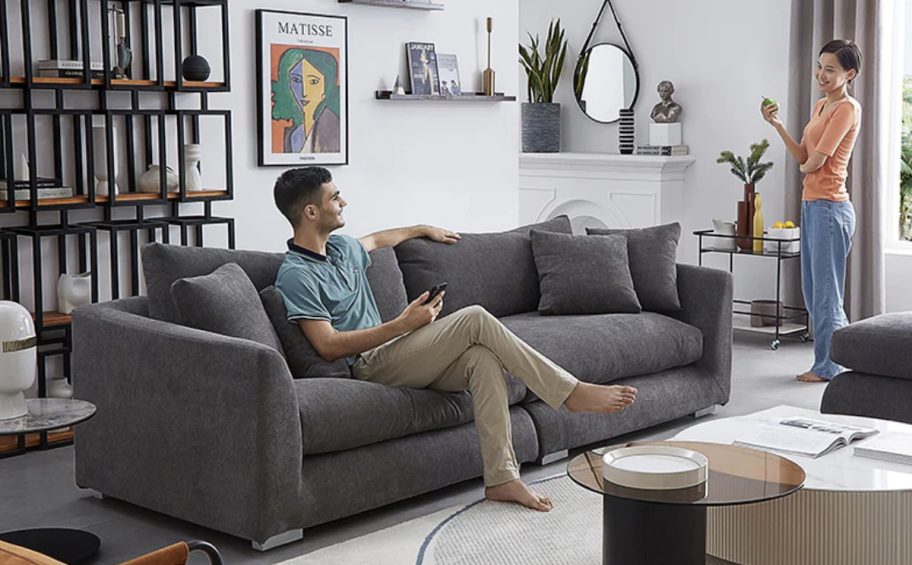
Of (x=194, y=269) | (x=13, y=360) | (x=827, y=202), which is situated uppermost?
(x=827, y=202)

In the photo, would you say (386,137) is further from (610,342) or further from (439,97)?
(610,342)

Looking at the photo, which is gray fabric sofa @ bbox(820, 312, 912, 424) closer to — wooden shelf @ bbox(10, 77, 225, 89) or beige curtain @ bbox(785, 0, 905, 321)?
beige curtain @ bbox(785, 0, 905, 321)

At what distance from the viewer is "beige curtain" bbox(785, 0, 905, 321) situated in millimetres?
6637

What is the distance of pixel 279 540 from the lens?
3510 millimetres

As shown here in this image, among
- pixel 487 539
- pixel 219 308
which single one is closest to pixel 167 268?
pixel 219 308

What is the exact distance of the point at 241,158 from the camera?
17.4 ft

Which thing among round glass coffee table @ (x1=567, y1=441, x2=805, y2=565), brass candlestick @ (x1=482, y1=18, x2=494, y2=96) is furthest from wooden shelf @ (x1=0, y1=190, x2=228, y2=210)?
round glass coffee table @ (x1=567, y1=441, x2=805, y2=565)

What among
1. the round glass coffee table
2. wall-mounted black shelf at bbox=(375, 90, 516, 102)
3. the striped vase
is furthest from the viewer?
the striped vase

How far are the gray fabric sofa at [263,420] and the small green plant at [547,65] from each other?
3.85m

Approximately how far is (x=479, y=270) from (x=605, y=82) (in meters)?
3.57

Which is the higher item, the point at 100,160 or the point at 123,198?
the point at 100,160

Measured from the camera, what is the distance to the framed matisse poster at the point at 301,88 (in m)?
5.34

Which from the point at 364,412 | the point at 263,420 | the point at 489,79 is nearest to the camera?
the point at 263,420

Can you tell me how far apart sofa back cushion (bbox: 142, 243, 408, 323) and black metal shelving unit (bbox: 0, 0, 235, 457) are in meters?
0.88
